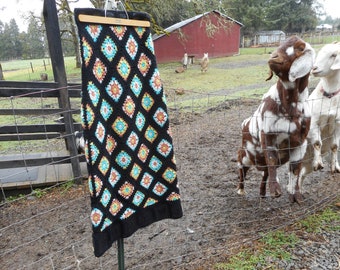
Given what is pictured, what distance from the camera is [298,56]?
2180 millimetres

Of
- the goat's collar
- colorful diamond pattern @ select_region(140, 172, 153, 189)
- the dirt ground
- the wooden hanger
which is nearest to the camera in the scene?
the wooden hanger

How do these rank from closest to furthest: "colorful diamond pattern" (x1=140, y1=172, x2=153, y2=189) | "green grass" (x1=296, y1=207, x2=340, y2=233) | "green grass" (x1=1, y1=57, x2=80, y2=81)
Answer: "colorful diamond pattern" (x1=140, y1=172, x2=153, y2=189) < "green grass" (x1=296, y1=207, x2=340, y2=233) < "green grass" (x1=1, y1=57, x2=80, y2=81)

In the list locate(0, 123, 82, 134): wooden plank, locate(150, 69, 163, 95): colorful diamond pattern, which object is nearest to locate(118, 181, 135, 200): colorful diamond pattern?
locate(150, 69, 163, 95): colorful diamond pattern

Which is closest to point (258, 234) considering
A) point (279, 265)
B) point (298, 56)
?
point (279, 265)

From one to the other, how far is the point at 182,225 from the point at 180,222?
0.06 meters

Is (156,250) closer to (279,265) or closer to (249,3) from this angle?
(279,265)

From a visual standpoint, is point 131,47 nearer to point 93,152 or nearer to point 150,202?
point 93,152

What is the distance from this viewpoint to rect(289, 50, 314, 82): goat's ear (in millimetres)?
2178

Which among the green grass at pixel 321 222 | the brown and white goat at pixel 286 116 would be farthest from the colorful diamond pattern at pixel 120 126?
the green grass at pixel 321 222

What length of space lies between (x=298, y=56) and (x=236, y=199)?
192 centimetres

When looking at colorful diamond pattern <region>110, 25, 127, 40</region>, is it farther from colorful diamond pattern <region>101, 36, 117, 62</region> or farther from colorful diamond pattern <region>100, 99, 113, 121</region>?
colorful diamond pattern <region>100, 99, 113, 121</region>

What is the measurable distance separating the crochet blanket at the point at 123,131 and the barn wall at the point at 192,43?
A: 80.1 ft

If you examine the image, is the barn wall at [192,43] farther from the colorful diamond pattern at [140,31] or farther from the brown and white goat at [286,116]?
the colorful diamond pattern at [140,31]

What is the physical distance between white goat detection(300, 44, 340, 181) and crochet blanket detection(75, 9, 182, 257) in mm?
1989
